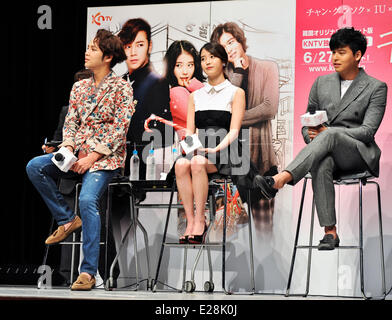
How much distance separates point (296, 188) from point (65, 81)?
2.21 m

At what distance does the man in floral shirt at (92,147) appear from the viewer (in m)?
4.06

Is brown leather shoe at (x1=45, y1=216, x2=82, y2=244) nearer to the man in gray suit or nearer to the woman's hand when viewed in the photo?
the woman's hand

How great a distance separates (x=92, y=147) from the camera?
4.34m

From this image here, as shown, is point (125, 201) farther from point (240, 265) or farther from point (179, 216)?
point (240, 265)

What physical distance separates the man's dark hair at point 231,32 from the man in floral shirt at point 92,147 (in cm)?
116

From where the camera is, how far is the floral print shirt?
435cm

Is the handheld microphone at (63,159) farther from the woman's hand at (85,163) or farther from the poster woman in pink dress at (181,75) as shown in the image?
the poster woman in pink dress at (181,75)

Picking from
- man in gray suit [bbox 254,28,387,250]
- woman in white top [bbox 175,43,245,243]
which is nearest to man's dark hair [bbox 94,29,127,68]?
woman in white top [bbox 175,43,245,243]

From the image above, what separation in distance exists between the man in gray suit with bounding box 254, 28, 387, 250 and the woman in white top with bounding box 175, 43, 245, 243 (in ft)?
1.73

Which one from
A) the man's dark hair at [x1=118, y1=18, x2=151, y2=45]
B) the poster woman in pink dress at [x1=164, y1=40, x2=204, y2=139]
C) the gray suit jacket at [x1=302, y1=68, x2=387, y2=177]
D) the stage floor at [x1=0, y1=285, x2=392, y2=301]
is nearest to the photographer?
the stage floor at [x1=0, y1=285, x2=392, y2=301]

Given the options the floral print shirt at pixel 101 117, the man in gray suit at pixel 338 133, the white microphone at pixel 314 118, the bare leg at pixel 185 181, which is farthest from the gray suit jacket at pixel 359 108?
the floral print shirt at pixel 101 117

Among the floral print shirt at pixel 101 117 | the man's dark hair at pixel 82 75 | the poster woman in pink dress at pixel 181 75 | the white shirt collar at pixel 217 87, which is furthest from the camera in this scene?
the poster woman in pink dress at pixel 181 75

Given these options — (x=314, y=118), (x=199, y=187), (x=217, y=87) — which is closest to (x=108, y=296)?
(x=199, y=187)

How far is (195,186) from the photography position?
4137 mm
